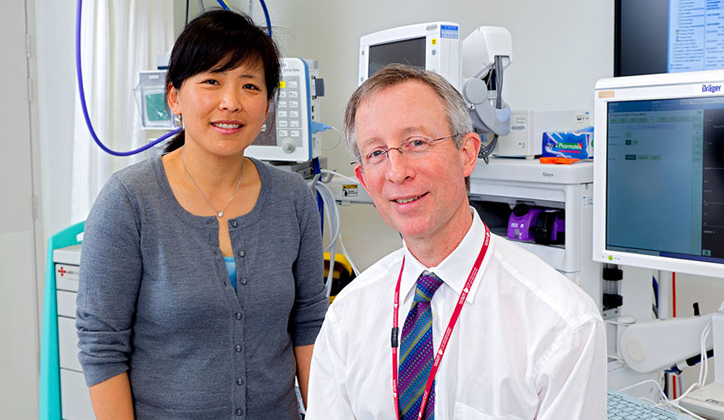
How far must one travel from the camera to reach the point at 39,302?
3174 mm

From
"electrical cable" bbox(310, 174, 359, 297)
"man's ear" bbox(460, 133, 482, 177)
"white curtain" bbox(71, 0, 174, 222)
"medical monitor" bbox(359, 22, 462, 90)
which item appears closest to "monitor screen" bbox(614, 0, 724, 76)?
"medical monitor" bbox(359, 22, 462, 90)

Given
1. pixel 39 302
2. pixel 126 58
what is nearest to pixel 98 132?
pixel 126 58

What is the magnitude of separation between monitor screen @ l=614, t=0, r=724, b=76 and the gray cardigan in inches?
49.5

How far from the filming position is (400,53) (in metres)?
2.01

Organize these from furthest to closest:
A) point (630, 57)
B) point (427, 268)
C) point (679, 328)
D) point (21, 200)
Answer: point (21, 200) → point (630, 57) → point (679, 328) → point (427, 268)

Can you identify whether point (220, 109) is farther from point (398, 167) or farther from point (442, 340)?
point (442, 340)

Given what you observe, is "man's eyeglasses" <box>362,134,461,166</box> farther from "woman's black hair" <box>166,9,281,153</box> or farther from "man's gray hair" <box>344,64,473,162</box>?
"woman's black hair" <box>166,9,281,153</box>

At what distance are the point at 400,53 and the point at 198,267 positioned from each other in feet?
3.24

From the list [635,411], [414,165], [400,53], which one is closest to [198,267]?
[414,165]

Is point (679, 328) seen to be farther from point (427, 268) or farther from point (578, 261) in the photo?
point (427, 268)

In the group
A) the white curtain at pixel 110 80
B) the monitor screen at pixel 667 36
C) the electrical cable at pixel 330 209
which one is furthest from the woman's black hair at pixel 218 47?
the white curtain at pixel 110 80

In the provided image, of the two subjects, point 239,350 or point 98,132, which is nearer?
point 239,350

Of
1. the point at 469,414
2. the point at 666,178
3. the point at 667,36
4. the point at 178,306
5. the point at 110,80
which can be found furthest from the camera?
the point at 110,80

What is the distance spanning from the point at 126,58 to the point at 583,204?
2.05 m
